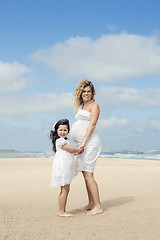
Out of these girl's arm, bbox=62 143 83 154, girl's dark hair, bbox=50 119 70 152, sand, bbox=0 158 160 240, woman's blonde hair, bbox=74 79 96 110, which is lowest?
sand, bbox=0 158 160 240

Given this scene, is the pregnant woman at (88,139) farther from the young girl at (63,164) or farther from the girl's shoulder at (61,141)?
the girl's shoulder at (61,141)

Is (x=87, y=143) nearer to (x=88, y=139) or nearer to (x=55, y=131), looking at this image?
(x=88, y=139)

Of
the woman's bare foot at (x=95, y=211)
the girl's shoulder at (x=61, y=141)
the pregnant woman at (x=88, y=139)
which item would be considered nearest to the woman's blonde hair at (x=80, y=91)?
the pregnant woman at (x=88, y=139)

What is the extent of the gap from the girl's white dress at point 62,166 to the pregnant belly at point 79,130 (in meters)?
0.33

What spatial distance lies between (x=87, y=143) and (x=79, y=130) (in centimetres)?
25

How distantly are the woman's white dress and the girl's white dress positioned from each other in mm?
248

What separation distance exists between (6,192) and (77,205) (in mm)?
2098

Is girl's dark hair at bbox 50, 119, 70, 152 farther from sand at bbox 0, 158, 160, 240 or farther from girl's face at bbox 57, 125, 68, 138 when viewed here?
sand at bbox 0, 158, 160, 240

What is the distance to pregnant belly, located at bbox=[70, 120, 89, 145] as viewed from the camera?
15.3 ft

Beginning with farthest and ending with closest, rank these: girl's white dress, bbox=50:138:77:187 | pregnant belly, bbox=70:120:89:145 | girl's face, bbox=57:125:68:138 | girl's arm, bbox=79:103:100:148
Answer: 1. pregnant belly, bbox=70:120:89:145
2. girl's arm, bbox=79:103:100:148
3. girl's face, bbox=57:125:68:138
4. girl's white dress, bbox=50:138:77:187

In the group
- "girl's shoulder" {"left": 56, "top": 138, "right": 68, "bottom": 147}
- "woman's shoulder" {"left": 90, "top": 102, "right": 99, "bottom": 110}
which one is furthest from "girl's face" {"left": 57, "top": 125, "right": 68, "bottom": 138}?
"woman's shoulder" {"left": 90, "top": 102, "right": 99, "bottom": 110}

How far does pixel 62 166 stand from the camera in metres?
4.36

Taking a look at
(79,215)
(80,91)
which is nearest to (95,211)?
(79,215)

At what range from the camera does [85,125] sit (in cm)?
468
